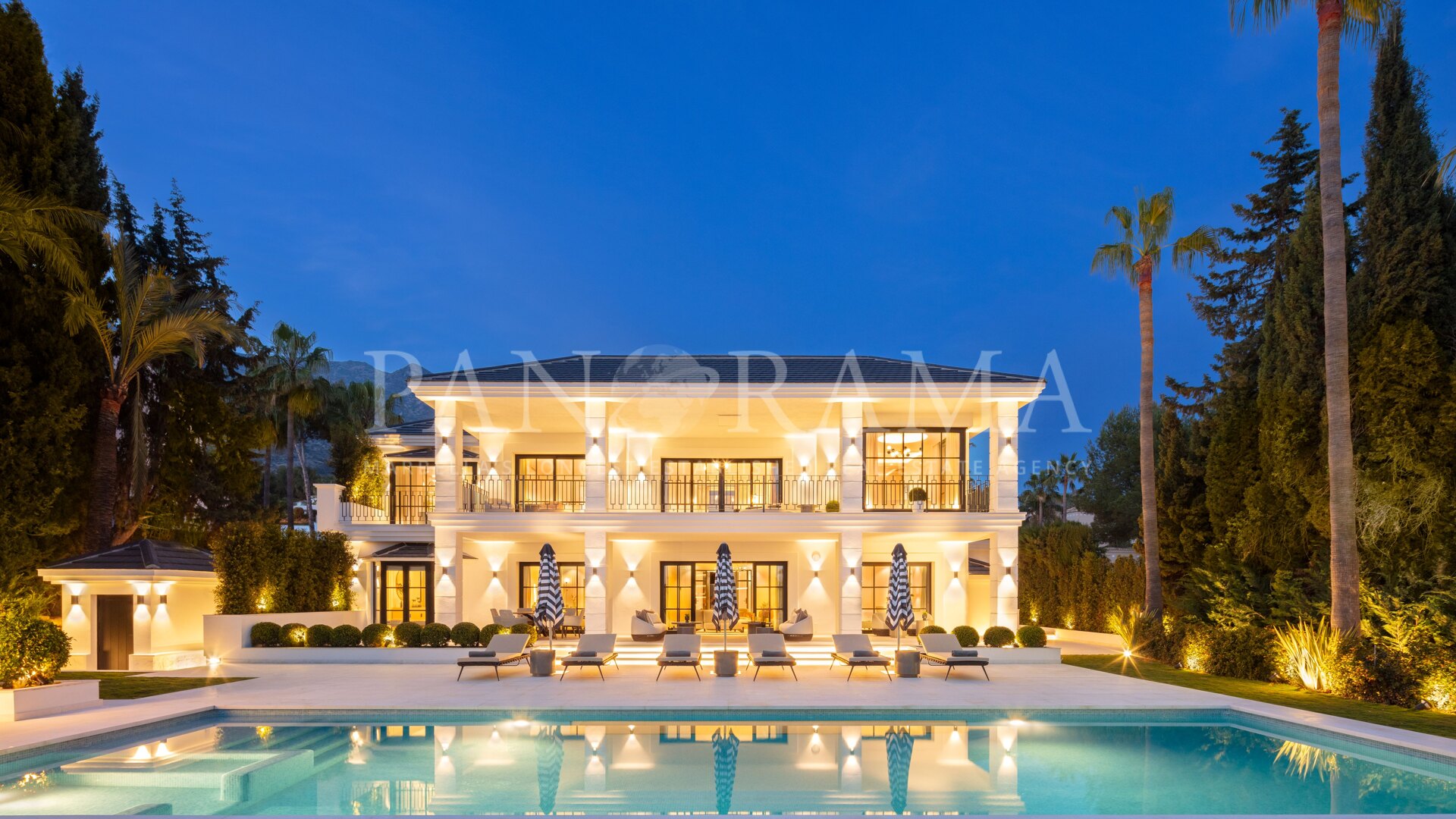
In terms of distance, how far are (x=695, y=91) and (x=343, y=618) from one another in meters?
119

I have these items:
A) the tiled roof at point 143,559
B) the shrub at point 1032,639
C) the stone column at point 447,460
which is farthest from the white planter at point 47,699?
the shrub at point 1032,639

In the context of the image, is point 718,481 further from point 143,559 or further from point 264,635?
point 143,559

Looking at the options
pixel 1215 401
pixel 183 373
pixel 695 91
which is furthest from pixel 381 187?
pixel 1215 401

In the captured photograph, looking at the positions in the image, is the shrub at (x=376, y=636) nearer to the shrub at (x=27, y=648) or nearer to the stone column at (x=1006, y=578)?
the shrub at (x=27, y=648)

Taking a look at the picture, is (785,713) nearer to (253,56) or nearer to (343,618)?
(343,618)

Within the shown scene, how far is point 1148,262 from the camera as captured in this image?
1845 cm

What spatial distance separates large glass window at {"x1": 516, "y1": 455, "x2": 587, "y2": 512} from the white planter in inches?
444

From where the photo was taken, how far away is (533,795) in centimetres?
796

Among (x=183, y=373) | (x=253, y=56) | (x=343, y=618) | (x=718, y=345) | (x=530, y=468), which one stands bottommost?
(x=343, y=618)

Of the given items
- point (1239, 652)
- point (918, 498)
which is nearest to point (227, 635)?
point (918, 498)

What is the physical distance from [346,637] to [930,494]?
12546mm

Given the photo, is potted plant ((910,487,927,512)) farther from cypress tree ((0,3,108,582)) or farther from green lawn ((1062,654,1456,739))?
cypress tree ((0,3,108,582))

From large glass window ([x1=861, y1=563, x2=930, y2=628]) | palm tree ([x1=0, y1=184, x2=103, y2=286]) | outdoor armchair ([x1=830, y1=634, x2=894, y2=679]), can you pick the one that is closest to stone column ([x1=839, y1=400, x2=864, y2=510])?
outdoor armchair ([x1=830, y1=634, x2=894, y2=679])

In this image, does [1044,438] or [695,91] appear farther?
[1044,438]
